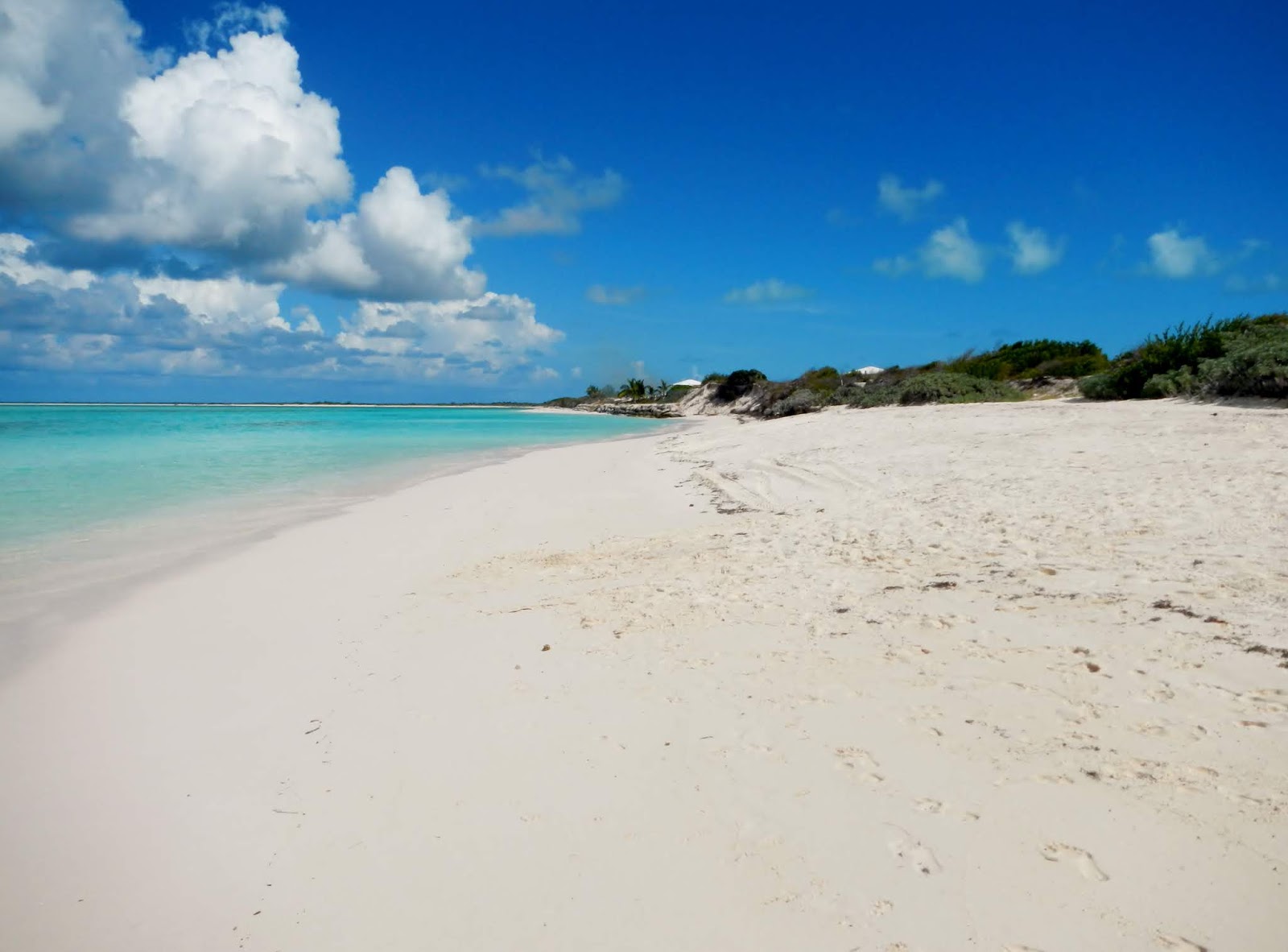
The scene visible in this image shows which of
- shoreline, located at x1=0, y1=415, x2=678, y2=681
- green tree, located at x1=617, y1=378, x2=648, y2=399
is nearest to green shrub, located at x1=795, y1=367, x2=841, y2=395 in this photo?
shoreline, located at x1=0, y1=415, x2=678, y2=681

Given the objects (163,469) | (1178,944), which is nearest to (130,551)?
(1178,944)

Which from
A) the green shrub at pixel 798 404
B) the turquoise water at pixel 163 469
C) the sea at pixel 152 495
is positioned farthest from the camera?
the green shrub at pixel 798 404

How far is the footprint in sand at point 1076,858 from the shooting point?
87.9 inches

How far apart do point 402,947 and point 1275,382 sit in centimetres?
1428

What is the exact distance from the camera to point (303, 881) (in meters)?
2.51

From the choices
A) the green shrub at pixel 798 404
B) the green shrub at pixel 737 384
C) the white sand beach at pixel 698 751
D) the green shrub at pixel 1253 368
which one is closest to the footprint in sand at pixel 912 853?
the white sand beach at pixel 698 751

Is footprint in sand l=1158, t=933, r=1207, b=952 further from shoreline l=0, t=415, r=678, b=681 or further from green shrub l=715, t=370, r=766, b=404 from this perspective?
green shrub l=715, t=370, r=766, b=404

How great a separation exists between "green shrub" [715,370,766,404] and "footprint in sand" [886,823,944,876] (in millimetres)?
50629

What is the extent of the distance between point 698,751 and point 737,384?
51.7m

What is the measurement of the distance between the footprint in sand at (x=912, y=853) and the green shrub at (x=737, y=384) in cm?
5063

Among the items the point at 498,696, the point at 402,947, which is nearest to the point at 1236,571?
the point at 498,696

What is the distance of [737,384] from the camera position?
176 feet

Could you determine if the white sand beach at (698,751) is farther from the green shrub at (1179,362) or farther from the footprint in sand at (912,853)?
the green shrub at (1179,362)

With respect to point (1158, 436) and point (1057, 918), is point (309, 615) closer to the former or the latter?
point (1057, 918)
